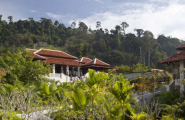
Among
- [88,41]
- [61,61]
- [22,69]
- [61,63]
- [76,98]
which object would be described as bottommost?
[76,98]

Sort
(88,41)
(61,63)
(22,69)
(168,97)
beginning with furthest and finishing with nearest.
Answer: (88,41) < (61,63) < (22,69) < (168,97)

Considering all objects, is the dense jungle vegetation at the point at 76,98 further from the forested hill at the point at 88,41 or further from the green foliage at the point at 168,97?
the forested hill at the point at 88,41

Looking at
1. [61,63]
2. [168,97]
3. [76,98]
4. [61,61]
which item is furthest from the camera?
[61,61]

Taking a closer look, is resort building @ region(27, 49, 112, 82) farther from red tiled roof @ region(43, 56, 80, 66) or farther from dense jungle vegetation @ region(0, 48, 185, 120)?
dense jungle vegetation @ region(0, 48, 185, 120)

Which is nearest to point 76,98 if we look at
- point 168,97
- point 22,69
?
point 168,97

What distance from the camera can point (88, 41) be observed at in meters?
64.3

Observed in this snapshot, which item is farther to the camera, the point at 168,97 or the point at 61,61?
the point at 61,61

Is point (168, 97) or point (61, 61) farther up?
point (61, 61)

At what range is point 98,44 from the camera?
2413 inches

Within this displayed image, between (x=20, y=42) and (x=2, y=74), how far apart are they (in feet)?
122

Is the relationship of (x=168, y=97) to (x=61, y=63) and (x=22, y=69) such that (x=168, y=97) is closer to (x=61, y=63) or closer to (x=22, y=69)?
(x=22, y=69)

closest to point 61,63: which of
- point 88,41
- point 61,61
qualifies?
point 61,61

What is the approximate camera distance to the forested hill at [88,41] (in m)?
52.0

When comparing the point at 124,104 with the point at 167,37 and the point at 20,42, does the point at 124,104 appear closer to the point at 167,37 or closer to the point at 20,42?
the point at 20,42
